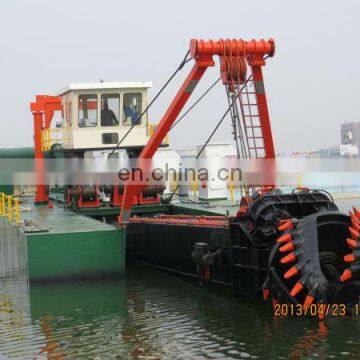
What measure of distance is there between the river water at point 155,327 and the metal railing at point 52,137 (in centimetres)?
667

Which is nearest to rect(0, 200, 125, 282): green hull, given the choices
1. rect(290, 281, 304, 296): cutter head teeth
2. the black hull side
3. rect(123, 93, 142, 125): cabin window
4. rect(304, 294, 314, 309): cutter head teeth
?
the black hull side

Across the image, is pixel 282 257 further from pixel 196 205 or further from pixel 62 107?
pixel 62 107

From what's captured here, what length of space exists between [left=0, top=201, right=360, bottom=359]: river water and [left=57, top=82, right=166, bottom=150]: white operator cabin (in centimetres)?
580

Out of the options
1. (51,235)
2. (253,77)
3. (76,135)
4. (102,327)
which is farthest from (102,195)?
(102,327)

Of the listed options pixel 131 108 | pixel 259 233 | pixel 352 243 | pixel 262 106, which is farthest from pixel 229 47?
pixel 131 108

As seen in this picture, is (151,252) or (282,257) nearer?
(282,257)

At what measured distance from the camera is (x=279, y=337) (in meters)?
9.12

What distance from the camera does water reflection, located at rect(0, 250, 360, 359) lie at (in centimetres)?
874

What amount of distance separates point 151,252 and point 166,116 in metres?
3.95

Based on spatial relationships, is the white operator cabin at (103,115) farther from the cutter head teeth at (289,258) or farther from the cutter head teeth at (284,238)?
the cutter head teeth at (289,258)

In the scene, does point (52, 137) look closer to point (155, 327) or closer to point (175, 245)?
point (175, 245)

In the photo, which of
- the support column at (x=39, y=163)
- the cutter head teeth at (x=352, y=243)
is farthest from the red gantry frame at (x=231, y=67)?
the support column at (x=39, y=163)

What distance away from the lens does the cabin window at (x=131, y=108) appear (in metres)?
18.4

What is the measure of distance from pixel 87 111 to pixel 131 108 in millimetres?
1218
